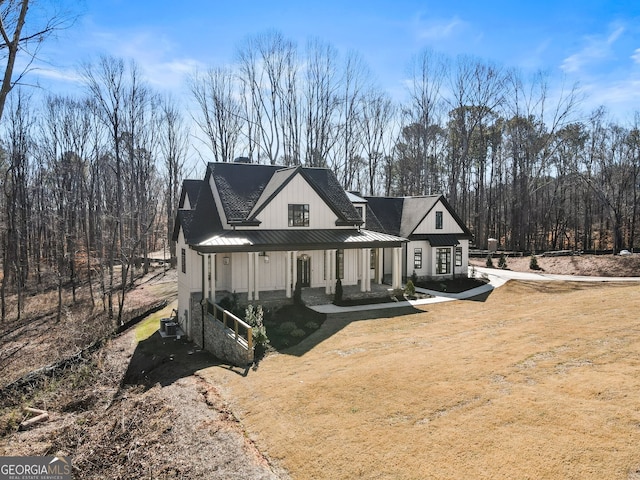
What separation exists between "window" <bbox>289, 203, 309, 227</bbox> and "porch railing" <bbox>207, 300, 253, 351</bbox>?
6.14 metres

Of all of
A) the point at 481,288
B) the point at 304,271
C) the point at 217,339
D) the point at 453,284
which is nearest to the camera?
the point at 217,339

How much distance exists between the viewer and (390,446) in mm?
7043

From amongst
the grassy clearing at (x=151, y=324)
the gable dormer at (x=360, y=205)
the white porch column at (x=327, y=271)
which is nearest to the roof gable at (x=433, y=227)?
the gable dormer at (x=360, y=205)

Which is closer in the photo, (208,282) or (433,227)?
(208,282)

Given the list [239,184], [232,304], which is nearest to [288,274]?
[232,304]

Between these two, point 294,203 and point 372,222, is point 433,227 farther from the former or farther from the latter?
point 294,203

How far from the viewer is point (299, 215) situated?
21.0m

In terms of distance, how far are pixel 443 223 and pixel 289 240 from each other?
12.6 metres

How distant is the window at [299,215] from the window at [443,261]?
1009 cm

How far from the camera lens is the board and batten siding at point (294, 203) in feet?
67.1

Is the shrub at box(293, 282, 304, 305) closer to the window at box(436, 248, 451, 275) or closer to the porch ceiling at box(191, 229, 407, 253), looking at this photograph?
the porch ceiling at box(191, 229, 407, 253)

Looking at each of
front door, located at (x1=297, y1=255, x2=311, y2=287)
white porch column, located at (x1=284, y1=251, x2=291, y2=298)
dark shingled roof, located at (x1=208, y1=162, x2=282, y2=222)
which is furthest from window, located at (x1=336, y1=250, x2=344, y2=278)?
dark shingled roof, located at (x1=208, y1=162, x2=282, y2=222)

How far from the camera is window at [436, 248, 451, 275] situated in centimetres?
2655

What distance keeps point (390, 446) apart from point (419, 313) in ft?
37.4
